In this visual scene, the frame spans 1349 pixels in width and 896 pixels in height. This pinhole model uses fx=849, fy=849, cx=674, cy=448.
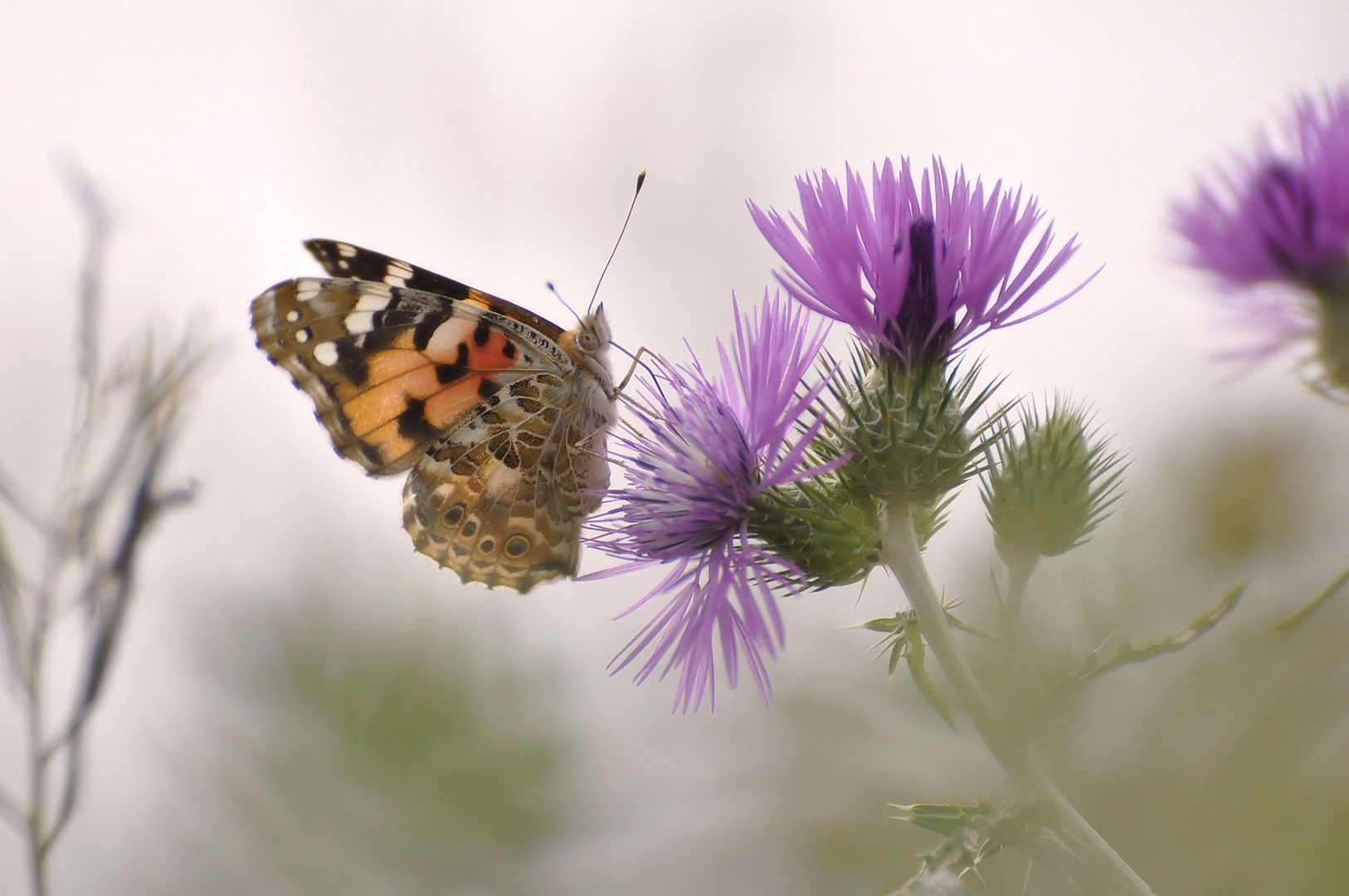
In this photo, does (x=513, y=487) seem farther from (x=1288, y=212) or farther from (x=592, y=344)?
(x=1288, y=212)

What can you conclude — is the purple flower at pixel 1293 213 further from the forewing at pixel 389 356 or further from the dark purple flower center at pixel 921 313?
the forewing at pixel 389 356

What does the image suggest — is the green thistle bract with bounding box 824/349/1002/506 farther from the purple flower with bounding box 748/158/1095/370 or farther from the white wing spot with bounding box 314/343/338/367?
the white wing spot with bounding box 314/343/338/367

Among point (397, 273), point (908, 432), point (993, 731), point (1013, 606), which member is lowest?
point (993, 731)

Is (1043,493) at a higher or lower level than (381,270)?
lower

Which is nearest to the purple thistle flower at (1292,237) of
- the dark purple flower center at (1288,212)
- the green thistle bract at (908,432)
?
the dark purple flower center at (1288,212)

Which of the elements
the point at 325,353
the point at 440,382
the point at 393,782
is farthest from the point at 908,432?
the point at 393,782

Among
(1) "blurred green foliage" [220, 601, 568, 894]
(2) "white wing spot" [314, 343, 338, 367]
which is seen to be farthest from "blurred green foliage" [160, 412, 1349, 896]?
(2) "white wing spot" [314, 343, 338, 367]
